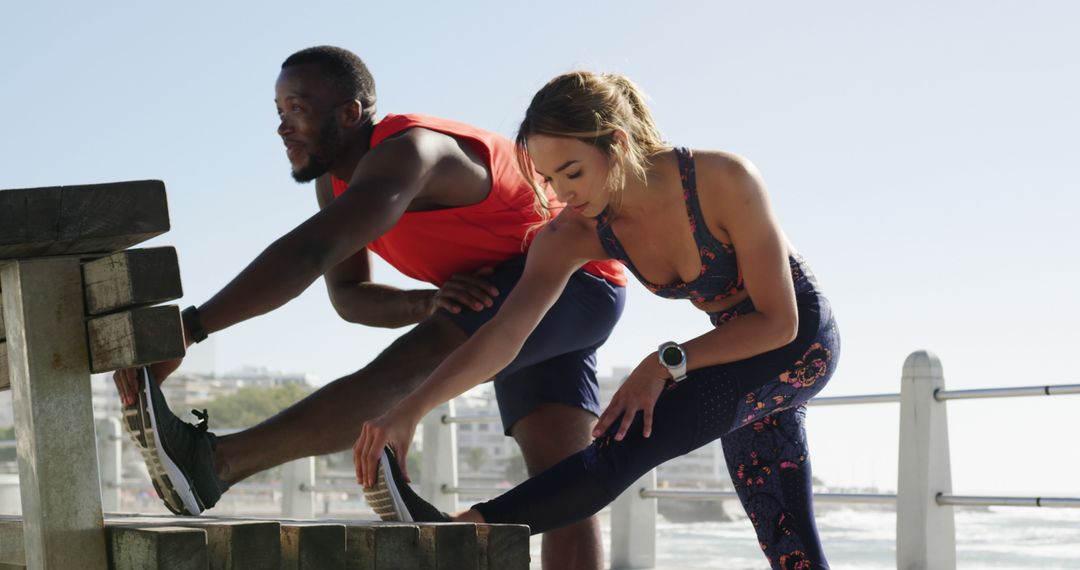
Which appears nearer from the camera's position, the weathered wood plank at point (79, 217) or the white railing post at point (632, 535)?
the weathered wood plank at point (79, 217)

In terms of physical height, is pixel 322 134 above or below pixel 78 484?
above

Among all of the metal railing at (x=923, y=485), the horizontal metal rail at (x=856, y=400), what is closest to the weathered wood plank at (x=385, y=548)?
the metal railing at (x=923, y=485)

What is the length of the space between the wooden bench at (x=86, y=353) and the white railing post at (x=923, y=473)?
3.25 m

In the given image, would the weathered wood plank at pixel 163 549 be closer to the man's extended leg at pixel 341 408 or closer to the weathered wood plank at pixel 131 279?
the weathered wood plank at pixel 131 279

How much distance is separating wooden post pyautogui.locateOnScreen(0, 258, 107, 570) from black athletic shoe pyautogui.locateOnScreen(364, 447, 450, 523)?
0.57m

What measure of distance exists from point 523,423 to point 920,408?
203 centimetres

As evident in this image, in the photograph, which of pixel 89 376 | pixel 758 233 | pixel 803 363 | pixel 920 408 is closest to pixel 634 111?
pixel 758 233

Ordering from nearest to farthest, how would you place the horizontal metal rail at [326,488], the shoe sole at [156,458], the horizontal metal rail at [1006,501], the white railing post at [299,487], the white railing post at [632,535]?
the shoe sole at [156,458] → the horizontal metal rail at [1006,501] → the white railing post at [632,535] → the horizontal metal rail at [326,488] → the white railing post at [299,487]

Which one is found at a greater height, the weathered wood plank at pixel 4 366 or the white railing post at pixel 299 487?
the weathered wood plank at pixel 4 366

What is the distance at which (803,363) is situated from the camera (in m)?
2.62

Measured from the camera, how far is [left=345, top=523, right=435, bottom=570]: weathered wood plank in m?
1.92

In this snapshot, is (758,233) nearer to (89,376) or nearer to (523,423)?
→ (523,423)

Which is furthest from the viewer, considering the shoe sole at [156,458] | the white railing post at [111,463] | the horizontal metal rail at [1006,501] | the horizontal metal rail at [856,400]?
the white railing post at [111,463]

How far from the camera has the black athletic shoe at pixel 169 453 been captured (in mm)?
2352
